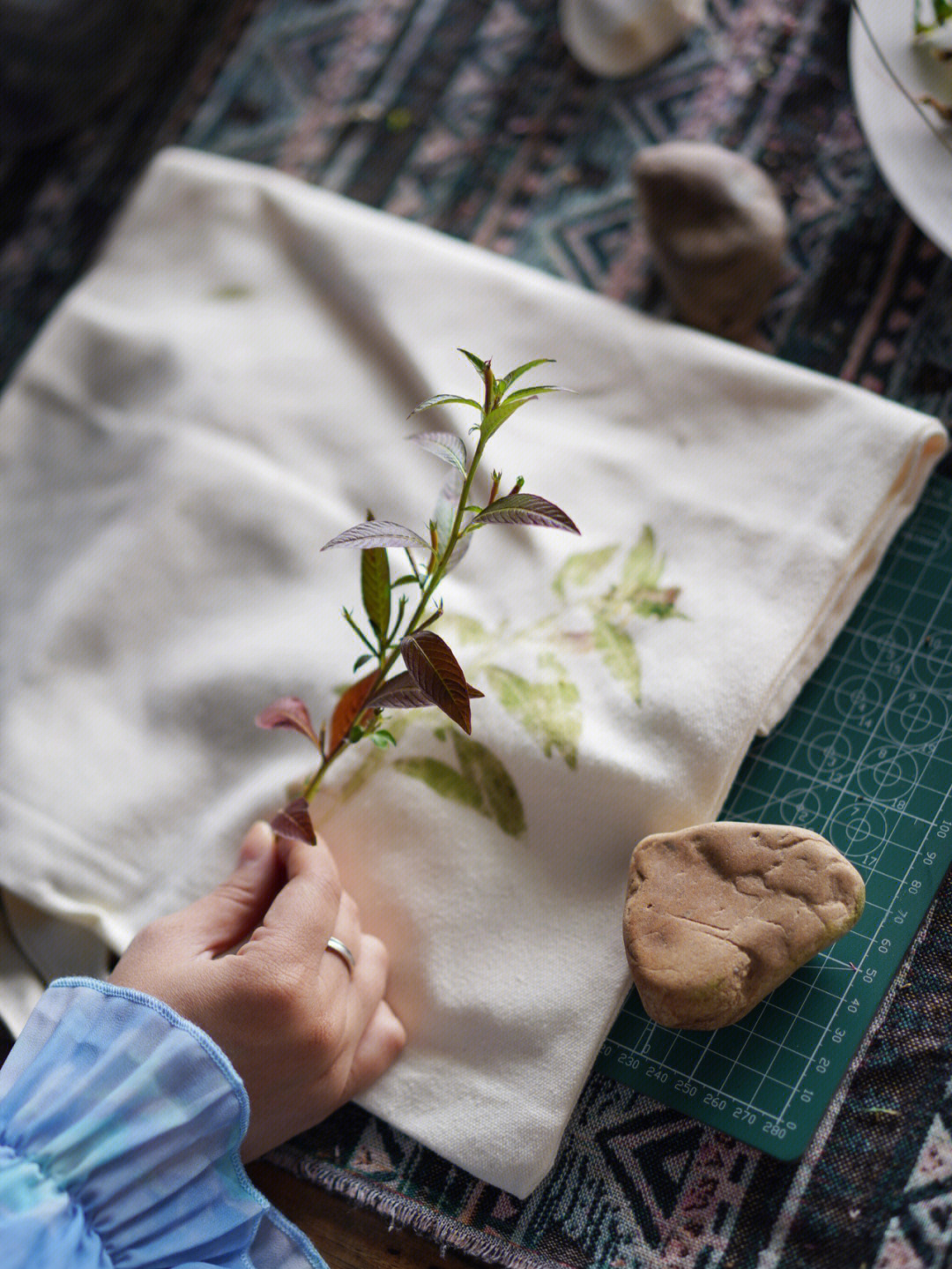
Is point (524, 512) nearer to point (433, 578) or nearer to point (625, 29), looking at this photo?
point (433, 578)

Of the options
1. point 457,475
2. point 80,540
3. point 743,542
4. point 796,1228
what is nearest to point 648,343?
point 743,542

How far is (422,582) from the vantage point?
509mm

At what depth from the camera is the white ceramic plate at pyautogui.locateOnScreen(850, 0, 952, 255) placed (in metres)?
0.71

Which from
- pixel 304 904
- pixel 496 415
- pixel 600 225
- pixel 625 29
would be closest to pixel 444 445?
pixel 496 415

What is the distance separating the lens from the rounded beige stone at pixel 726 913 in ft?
1.90

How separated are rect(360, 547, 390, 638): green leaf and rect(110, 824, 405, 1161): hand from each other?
18 cm

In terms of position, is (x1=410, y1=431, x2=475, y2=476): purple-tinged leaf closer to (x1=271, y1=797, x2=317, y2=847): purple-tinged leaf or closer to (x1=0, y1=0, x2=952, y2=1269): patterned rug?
(x1=271, y1=797, x2=317, y2=847): purple-tinged leaf

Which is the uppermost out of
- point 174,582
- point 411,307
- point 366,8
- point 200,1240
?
point 366,8

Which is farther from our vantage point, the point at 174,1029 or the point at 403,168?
the point at 403,168

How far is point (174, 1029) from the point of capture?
1.83ft

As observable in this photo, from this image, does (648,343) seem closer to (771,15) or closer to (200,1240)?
(771,15)

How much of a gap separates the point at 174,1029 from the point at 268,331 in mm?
540

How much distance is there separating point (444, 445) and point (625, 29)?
1.98ft

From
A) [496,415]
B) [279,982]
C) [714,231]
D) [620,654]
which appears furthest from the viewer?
[714,231]
